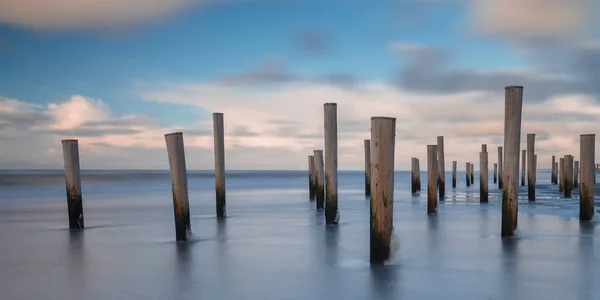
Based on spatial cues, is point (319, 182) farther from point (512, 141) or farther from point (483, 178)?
point (512, 141)

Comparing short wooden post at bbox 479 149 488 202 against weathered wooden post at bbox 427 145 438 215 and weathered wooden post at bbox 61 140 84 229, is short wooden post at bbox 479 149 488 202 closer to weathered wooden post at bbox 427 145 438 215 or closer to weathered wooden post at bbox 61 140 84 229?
weathered wooden post at bbox 427 145 438 215

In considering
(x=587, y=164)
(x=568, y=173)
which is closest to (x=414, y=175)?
(x=568, y=173)

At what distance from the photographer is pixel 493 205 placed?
16.5 meters

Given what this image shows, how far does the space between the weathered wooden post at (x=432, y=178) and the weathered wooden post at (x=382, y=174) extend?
6.28 m

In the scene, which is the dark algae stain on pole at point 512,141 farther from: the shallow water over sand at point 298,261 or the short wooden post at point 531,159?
the short wooden post at point 531,159

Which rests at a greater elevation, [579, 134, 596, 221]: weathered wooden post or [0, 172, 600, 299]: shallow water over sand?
[579, 134, 596, 221]: weathered wooden post

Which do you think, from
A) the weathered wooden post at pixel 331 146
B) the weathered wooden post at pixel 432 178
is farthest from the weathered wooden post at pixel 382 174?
the weathered wooden post at pixel 432 178

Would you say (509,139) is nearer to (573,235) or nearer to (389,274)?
(573,235)

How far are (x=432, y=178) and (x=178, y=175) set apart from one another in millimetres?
6208

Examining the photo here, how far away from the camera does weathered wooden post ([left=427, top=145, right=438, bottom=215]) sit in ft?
41.5

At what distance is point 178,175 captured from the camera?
8688 mm

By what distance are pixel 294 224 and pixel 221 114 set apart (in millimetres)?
2834

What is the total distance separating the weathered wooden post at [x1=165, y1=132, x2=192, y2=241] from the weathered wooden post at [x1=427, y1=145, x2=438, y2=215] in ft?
19.7

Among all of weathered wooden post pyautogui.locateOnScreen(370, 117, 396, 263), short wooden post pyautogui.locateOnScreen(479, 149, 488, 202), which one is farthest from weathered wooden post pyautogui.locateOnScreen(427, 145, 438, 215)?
weathered wooden post pyautogui.locateOnScreen(370, 117, 396, 263)
